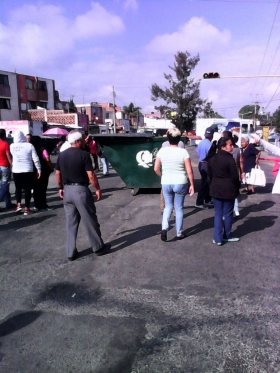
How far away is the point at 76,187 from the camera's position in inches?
171

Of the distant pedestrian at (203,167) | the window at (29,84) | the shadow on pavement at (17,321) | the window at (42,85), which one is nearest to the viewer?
the shadow on pavement at (17,321)

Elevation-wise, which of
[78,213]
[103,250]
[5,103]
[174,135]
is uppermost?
[5,103]

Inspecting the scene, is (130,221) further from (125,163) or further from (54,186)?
(54,186)

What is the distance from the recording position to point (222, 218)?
493 centimetres

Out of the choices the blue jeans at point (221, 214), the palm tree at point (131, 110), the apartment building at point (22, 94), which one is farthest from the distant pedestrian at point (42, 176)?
the palm tree at point (131, 110)

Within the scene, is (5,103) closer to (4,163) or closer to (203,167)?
(4,163)

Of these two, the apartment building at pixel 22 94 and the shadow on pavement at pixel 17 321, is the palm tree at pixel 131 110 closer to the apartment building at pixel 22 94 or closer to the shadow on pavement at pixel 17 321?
the apartment building at pixel 22 94

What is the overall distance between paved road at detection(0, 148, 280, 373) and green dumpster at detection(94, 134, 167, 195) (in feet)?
9.82

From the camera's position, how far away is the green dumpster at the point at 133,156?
863 cm

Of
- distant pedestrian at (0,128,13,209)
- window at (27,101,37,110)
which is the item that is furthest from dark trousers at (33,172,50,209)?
window at (27,101,37,110)

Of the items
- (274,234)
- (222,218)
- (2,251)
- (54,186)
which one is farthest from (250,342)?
(54,186)

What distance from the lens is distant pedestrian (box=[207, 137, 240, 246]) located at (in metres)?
4.81

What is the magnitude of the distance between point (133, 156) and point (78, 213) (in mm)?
4419

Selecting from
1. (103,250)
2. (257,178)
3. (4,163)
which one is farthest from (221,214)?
(4,163)
